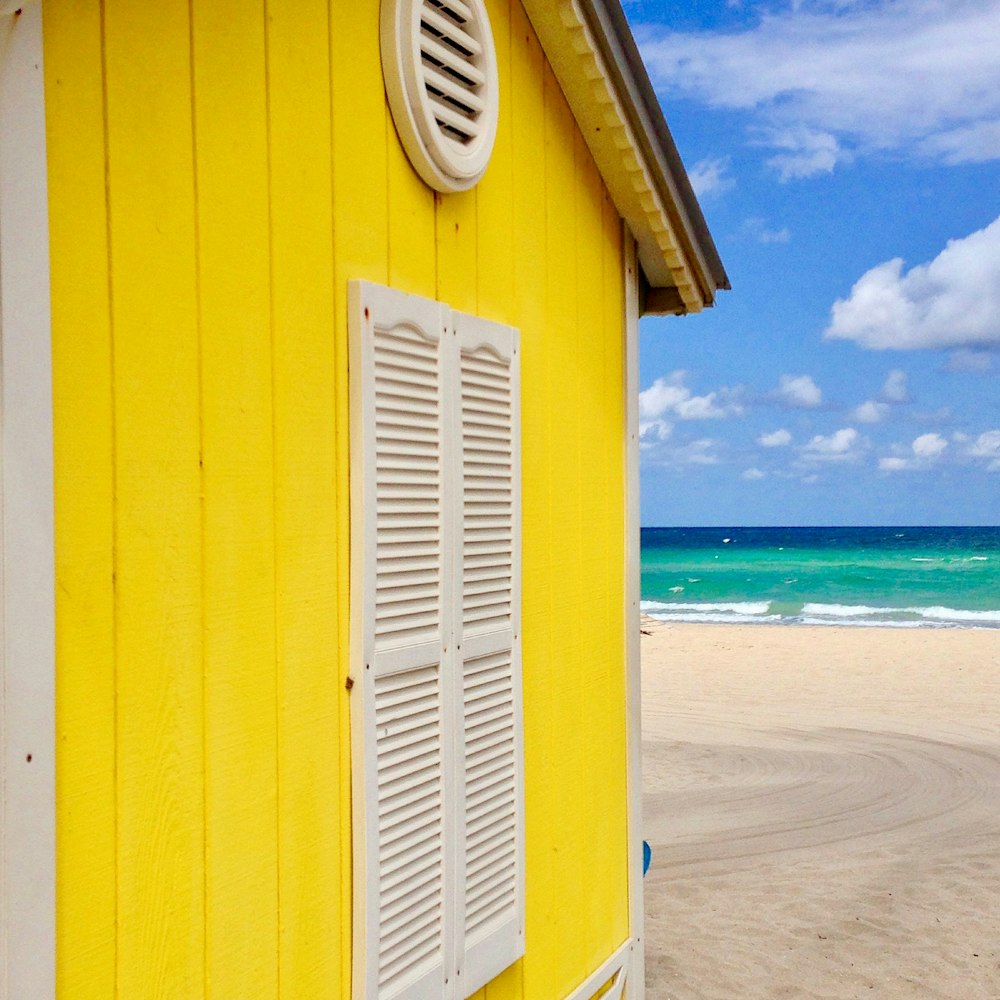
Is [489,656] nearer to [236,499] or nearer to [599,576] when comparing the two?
[599,576]

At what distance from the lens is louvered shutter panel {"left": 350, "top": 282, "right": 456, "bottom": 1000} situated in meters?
2.79

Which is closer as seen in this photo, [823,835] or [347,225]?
[347,225]

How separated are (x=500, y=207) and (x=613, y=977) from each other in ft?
9.52

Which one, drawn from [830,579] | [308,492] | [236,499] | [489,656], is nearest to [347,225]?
[308,492]

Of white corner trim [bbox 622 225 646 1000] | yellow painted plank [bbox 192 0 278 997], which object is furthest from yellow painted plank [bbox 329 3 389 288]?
white corner trim [bbox 622 225 646 1000]

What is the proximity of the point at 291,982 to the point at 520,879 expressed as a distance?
1.07 m

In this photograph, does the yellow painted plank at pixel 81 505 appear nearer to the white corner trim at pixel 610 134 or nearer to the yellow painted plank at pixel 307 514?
the yellow painted plank at pixel 307 514

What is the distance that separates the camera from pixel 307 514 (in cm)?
264

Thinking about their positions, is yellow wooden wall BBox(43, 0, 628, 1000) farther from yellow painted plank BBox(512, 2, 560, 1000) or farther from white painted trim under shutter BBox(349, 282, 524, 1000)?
yellow painted plank BBox(512, 2, 560, 1000)

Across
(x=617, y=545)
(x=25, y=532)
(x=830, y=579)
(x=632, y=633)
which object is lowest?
(x=830, y=579)

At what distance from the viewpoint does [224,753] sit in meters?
2.39

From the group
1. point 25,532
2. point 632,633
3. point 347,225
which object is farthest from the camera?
point 632,633

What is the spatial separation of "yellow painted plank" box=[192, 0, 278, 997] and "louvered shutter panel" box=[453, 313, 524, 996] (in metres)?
0.80

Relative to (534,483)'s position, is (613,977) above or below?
below
